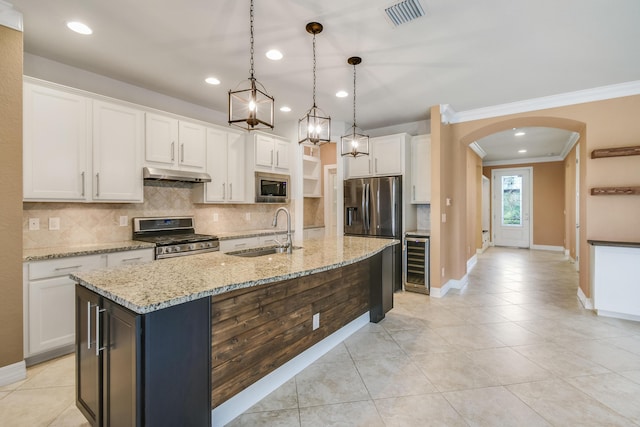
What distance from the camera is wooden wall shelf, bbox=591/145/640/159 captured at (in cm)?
344

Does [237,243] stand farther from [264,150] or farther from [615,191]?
[615,191]

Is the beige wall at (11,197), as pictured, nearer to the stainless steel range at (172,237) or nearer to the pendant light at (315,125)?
the stainless steel range at (172,237)

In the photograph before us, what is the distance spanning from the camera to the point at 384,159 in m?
4.89

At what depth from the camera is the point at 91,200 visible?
302 centimetres

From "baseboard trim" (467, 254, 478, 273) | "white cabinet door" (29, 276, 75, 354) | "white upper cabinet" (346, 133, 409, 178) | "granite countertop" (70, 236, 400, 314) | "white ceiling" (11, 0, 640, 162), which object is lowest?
"baseboard trim" (467, 254, 478, 273)

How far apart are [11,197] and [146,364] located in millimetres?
1977

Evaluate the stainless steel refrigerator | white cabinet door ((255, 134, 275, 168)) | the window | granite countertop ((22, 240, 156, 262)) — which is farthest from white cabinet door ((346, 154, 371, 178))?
the window

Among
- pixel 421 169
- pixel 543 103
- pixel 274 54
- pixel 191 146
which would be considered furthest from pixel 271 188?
pixel 543 103

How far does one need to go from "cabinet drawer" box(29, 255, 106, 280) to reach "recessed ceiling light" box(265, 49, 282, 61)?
8.10ft

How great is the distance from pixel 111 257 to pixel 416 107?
419 centimetres

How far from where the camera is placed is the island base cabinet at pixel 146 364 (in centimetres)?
131

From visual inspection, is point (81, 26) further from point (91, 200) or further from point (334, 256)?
point (334, 256)

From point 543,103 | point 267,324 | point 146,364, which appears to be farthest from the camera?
point 543,103

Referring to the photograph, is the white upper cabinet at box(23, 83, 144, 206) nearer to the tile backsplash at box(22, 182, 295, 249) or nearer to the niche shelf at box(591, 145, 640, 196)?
the tile backsplash at box(22, 182, 295, 249)
